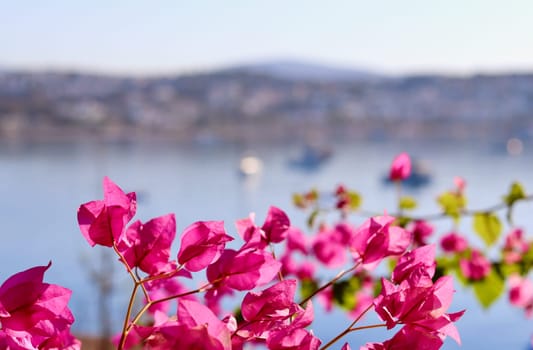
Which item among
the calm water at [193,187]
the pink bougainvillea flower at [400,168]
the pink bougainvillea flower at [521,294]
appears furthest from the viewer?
the calm water at [193,187]

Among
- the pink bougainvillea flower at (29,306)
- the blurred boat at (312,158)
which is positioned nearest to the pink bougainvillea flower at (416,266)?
the pink bougainvillea flower at (29,306)

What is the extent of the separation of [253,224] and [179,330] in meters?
0.10

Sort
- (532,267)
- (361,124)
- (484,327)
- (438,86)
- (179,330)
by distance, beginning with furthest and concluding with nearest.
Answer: (361,124) < (438,86) < (484,327) < (532,267) < (179,330)

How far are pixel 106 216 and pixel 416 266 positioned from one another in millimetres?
101

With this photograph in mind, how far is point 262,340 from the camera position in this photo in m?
0.19

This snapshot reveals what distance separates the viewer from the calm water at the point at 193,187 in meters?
6.82

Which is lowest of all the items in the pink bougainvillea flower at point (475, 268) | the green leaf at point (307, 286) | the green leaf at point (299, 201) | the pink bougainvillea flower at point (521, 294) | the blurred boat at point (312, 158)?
the blurred boat at point (312, 158)

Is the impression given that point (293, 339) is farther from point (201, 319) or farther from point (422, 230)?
point (422, 230)

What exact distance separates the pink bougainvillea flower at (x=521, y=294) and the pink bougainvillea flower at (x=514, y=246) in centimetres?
16

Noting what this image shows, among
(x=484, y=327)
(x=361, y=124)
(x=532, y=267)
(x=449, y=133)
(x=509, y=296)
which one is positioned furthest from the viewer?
(x=449, y=133)

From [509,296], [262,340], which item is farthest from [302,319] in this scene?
[509,296]

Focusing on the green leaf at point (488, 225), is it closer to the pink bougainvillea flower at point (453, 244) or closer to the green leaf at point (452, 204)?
the green leaf at point (452, 204)

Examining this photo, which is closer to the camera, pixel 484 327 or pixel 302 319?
pixel 302 319

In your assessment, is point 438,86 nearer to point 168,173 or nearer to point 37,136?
point 168,173
